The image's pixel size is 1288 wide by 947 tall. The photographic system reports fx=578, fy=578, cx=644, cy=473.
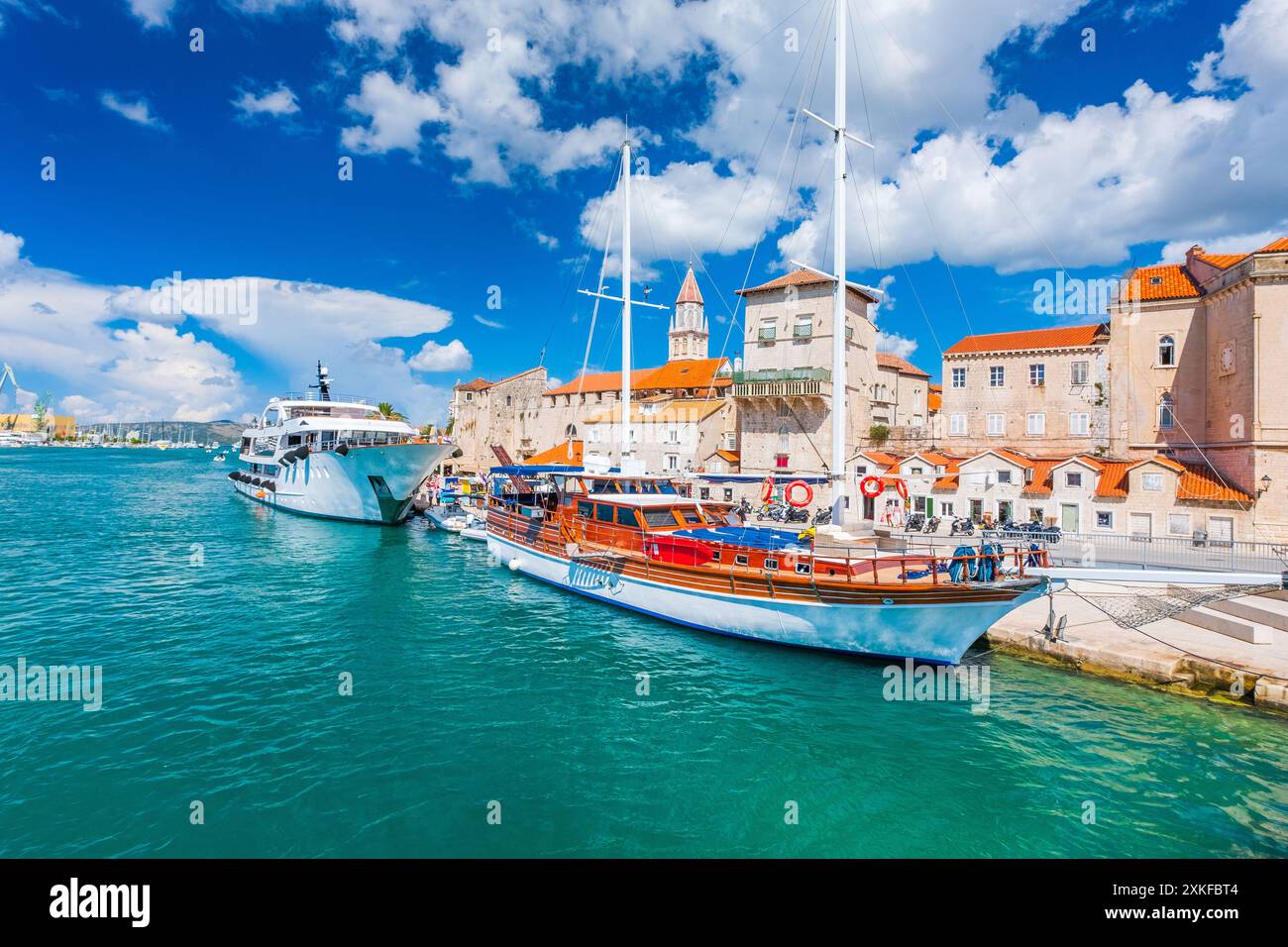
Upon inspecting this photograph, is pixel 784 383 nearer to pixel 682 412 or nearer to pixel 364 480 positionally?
pixel 682 412

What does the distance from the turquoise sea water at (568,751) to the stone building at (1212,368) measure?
19309mm

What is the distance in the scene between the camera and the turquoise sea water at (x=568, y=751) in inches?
326

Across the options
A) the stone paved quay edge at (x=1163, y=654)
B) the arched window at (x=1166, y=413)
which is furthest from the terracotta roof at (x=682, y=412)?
the stone paved quay edge at (x=1163, y=654)

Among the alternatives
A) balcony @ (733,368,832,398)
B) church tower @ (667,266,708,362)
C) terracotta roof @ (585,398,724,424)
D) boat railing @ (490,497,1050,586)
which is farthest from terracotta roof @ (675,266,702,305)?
boat railing @ (490,497,1050,586)

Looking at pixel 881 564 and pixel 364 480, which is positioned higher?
pixel 364 480

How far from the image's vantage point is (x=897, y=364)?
49.1 m

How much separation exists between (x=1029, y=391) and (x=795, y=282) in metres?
16.4

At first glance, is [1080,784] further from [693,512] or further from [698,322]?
[698,322]

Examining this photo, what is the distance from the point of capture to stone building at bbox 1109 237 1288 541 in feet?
78.4

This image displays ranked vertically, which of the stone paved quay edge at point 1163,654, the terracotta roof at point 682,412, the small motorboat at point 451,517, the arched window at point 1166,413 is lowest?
the stone paved quay edge at point 1163,654

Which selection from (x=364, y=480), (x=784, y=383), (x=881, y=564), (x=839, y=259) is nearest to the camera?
(x=881, y=564)

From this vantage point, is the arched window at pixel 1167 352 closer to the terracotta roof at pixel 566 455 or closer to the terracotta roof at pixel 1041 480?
the terracotta roof at pixel 1041 480

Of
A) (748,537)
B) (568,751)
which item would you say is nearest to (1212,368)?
(748,537)
